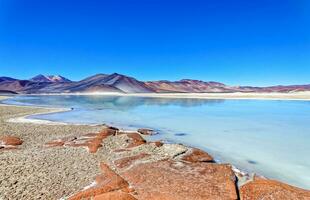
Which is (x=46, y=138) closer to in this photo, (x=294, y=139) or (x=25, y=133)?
(x=25, y=133)

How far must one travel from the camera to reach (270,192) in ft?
13.1

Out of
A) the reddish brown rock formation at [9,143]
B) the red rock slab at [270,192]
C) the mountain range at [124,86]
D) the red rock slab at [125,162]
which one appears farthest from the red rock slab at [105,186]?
the mountain range at [124,86]

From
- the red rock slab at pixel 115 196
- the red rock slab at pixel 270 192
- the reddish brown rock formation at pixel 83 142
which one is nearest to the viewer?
the red rock slab at pixel 115 196

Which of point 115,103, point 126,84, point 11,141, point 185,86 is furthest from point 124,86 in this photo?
point 11,141

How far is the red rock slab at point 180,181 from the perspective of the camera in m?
3.94

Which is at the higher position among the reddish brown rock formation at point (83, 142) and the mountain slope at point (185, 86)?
the mountain slope at point (185, 86)

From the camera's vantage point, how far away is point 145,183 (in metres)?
4.37

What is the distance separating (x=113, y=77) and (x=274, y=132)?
551 ft

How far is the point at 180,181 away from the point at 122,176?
1157 millimetres

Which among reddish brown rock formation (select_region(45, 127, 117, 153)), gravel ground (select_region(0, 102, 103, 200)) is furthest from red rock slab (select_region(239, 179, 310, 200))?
reddish brown rock formation (select_region(45, 127, 117, 153))

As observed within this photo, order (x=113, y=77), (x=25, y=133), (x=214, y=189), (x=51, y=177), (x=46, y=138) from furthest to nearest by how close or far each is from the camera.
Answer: (x=113, y=77), (x=25, y=133), (x=46, y=138), (x=51, y=177), (x=214, y=189)

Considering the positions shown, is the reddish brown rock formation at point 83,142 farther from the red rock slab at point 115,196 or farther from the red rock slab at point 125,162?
the red rock slab at point 115,196

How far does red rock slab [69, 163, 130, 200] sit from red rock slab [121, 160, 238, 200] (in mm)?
163

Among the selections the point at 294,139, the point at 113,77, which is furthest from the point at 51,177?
the point at 113,77
